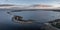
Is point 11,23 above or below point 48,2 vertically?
below

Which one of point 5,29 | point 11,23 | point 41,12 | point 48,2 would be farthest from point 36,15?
point 5,29

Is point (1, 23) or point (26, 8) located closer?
point (26, 8)

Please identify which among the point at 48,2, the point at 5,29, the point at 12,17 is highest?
the point at 48,2

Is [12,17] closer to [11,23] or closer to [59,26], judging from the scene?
[11,23]

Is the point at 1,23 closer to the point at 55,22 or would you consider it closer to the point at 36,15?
the point at 36,15

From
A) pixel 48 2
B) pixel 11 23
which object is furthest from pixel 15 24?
pixel 48 2

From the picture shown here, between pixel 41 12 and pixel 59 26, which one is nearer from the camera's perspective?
pixel 41 12
